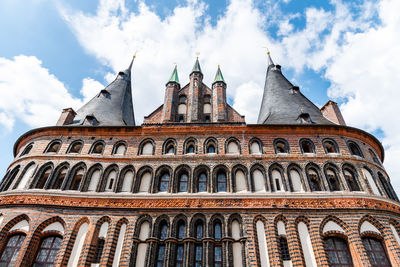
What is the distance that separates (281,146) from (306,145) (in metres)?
1.28

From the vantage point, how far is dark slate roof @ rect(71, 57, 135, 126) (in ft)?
47.6

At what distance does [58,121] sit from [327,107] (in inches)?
631

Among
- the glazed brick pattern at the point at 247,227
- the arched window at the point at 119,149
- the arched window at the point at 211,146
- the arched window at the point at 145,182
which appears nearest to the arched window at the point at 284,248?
the glazed brick pattern at the point at 247,227

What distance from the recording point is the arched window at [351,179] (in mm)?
11237

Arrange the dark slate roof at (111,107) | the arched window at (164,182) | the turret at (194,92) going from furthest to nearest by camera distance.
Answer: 1. the dark slate roof at (111,107)
2. the turret at (194,92)
3. the arched window at (164,182)

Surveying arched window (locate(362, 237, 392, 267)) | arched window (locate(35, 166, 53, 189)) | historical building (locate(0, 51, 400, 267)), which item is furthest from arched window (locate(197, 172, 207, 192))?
arched window (locate(35, 166, 53, 189))

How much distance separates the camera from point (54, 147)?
13094 millimetres

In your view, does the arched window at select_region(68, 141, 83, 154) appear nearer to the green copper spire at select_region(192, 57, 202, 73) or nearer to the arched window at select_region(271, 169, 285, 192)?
the green copper spire at select_region(192, 57, 202, 73)

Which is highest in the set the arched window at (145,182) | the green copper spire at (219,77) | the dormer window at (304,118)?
the green copper spire at (219,77)

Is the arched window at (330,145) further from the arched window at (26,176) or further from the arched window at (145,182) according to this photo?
the arched window at (26,176)

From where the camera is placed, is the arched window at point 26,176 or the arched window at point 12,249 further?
the arched window at point 26,176

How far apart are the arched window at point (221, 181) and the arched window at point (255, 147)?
1887 millimetres

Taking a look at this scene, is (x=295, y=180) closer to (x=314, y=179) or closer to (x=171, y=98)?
(x=314, y=179)

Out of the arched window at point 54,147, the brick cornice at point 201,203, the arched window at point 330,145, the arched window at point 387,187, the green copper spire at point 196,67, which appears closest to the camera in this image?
the brick cornice at point 201,203
